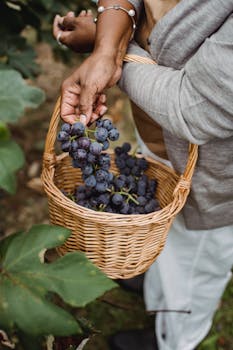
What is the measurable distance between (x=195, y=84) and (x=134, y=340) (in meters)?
1.15

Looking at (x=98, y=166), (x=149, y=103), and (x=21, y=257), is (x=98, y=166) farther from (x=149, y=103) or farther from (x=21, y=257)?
(x=21, y=257)

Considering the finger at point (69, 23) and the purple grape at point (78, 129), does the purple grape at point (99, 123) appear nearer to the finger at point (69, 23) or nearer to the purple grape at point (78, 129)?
the purple grape at point (78, 129)

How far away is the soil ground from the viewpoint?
1.86 metres

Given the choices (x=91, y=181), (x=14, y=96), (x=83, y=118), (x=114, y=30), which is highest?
(x=14, y=96)

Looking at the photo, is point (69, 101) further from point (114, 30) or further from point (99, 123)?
point (114, 30)

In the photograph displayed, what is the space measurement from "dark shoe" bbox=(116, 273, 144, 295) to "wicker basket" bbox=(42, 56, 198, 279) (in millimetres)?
888

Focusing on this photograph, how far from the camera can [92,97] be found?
995mm

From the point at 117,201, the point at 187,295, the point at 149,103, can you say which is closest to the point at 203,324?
the point at 187,295

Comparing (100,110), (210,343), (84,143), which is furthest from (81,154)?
(210,343)

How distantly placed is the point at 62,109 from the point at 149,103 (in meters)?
0.18

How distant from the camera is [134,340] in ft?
5.89

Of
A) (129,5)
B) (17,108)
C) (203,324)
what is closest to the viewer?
(17,108)

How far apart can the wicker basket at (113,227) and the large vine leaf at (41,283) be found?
7.2 inches

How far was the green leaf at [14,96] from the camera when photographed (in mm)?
633
